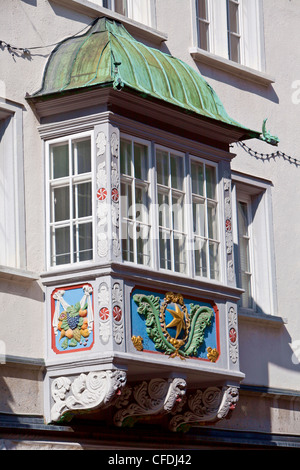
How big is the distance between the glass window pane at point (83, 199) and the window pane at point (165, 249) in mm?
1038

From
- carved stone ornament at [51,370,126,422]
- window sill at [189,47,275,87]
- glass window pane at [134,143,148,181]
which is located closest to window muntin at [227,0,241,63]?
window sill at [189,47,275,87]

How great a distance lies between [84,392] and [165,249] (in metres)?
2.18

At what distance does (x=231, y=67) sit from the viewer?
A: 19.0m

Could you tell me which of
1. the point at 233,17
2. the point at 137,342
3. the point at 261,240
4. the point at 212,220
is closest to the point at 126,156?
the point at 212,220

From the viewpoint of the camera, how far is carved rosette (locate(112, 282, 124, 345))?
1474 centimetres

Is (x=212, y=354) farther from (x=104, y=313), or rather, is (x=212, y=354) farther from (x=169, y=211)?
(x=104, y=313)

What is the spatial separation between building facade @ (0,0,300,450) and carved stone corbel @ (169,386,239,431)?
0.07ft

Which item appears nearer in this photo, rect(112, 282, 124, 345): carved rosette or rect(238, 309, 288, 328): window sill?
rect(112, 282, 124, 345): carved rosette

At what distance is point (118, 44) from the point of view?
15.8 meters

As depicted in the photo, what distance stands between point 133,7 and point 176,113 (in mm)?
2579

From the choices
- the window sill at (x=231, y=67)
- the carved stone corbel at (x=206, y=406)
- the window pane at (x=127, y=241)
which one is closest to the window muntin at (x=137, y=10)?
the window sill at (x=231, y=67)

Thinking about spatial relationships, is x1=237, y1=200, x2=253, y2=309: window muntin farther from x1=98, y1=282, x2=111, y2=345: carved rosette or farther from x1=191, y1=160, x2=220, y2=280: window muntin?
x1=98, y1=282, x2=111, y2=345: carved rosette

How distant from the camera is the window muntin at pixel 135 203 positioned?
15.4 meters
